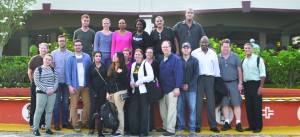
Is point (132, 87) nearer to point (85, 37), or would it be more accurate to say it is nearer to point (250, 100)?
point (85, 37)

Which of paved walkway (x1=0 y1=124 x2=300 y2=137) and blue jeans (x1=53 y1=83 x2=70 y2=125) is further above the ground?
blue jeans (x1=53 y1=83 x2=70 y2=125)

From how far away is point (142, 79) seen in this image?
24.3 ft

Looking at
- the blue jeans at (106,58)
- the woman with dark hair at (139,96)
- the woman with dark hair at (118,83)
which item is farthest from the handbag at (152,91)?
the blue jeans at (106,58)

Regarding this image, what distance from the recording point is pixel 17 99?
8.55 meters

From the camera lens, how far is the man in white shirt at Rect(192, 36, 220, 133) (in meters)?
7.80

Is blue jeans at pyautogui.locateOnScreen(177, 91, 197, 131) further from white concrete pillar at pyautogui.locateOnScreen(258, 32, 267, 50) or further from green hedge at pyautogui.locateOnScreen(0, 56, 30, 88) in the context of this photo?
white concrete pillar at pyautogui.locateOnScreen(258, 32, 267, 50)

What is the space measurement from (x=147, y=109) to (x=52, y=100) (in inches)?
74.6

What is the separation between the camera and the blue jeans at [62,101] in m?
8.02

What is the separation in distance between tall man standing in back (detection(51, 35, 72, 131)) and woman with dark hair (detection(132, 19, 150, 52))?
4.62ft

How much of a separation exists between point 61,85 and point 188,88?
8.67ft

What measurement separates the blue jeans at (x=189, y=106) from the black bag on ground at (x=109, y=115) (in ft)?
4.42

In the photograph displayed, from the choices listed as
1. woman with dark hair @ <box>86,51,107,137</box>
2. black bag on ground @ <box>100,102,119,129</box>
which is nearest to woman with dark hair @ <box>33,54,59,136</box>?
woman with dark hair @ <box>86,51,107,137</box>

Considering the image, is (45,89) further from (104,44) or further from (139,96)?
(139,96)

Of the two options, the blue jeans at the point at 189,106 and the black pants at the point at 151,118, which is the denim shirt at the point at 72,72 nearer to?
the black pants at the point at 151,118
